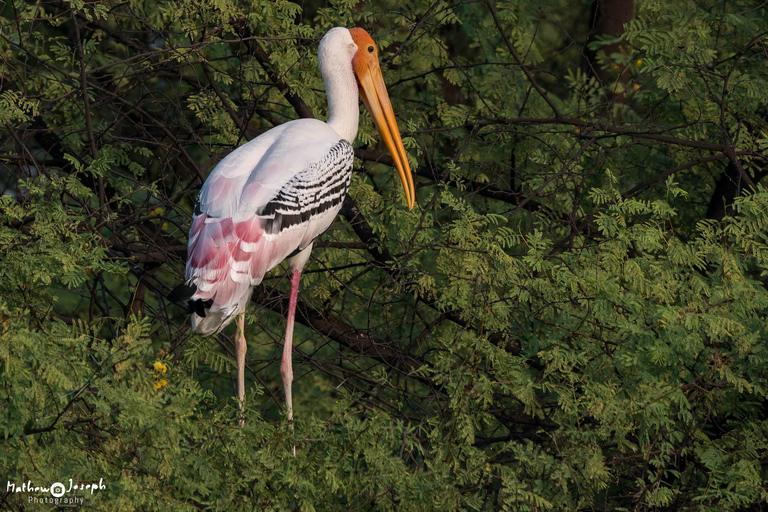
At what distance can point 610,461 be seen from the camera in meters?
3.98

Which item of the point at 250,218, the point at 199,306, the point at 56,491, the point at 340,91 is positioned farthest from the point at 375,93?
the point at 56,491

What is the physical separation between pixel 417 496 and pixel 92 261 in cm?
170

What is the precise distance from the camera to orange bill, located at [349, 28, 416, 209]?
211 inches

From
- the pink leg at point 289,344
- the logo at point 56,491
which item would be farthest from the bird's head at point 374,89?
the logo at point 56,491

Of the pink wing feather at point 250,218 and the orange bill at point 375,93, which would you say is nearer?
the pink wing feather at point 250,218

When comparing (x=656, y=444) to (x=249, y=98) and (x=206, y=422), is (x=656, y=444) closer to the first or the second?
(x=206, y=422)

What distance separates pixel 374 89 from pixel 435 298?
1226 mm

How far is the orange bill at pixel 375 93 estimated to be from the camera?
17.6 feet

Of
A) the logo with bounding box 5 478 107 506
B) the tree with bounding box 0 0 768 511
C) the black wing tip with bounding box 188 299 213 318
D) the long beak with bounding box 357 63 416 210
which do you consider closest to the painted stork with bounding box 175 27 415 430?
the black wing tip with bounding box 188 299 213 318

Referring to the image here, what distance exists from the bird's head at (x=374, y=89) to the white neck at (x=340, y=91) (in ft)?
0.26

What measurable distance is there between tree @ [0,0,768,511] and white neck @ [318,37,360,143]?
210 mm

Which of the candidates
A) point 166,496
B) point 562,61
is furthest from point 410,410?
point 562,61

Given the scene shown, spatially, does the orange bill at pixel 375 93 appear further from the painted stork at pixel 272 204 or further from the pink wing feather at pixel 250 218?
the pink wing feather at pixel 250 218

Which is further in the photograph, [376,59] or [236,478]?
[376,59]
